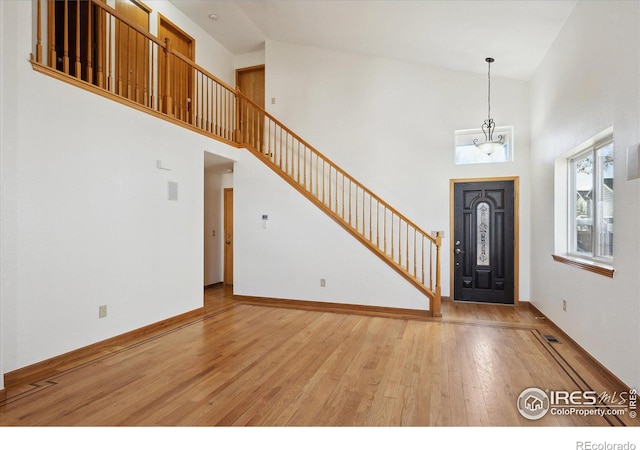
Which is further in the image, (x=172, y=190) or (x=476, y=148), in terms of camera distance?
(x=476, y=148)

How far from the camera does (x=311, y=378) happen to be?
113 inches

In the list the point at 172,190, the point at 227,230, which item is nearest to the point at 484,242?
the point at 172,190

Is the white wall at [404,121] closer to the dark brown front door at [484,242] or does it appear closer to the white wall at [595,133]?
the dark brown front door at [484,242]

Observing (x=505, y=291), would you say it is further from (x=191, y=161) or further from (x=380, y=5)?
(x=191, y=161)

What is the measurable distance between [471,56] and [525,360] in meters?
4.33

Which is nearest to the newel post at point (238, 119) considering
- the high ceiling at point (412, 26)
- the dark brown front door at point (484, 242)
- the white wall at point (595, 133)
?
the high ceiling at point (412, 26)

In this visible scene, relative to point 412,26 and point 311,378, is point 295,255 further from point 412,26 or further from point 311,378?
point 412,26

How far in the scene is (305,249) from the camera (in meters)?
5.53

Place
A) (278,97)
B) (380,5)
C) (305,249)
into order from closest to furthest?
(380,5)
(305,249)
(278,97)

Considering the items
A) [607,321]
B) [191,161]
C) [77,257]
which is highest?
[191,161]

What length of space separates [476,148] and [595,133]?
8.94ft

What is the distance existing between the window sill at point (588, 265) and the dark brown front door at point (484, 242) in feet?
5.02

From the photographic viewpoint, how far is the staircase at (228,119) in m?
4.46
